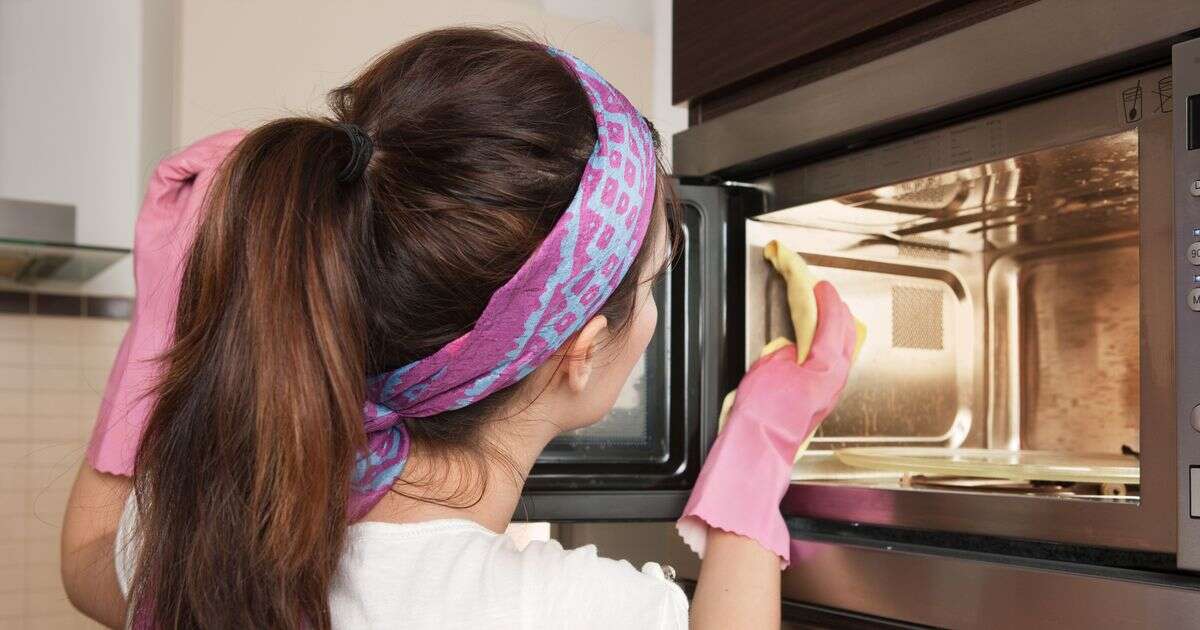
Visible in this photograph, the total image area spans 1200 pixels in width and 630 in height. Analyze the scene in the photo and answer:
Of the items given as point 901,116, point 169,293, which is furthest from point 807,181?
point 169,293

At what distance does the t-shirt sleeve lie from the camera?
591 millimetres

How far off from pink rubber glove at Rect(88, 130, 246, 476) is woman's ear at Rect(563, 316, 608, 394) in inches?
11.2

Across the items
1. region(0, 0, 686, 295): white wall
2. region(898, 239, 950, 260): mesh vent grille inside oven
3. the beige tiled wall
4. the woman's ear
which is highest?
region(0, 0, 686, 295): white wall

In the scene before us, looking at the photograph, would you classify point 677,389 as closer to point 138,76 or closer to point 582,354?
point 582,354

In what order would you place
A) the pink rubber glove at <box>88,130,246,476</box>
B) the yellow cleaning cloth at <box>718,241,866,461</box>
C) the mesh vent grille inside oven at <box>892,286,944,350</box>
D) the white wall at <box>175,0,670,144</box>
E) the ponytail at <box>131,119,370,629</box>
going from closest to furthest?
→ the ponytail at <box>131,119,370,629</box> → the pink rubber glove at <box>88,130,246,476</box> → the yellow cleaning cloth at <box>718,241,866,461</box> → the mesh vent grille inside oven at <box>892,286,944,350</box> → the white wall at <box>175,0,670,144</box>

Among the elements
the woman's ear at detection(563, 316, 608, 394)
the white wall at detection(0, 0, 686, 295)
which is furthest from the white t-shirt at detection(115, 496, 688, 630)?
the white wall at detection(0, 0, 686, 295)

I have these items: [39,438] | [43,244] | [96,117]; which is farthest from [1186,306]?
[39,438]

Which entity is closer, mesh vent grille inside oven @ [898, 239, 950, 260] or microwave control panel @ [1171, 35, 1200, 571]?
microwave control panel @ [1171, 35, 1200, 571]

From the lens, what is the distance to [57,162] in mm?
1598

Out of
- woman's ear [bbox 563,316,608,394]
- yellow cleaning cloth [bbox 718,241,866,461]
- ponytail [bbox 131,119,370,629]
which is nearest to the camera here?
ponytail [bbox 131,119,370,629]

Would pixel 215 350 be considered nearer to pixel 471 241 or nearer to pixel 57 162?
pixel 471 241

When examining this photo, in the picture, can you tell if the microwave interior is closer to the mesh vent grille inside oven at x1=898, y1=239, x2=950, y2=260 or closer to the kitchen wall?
the mesh vent grille inside oven at x1=898, y1=239, x2=950, y2=260

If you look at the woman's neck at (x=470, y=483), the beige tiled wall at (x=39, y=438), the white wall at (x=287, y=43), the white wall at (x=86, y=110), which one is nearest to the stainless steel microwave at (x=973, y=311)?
the woman's neck at (x=470, y=483)

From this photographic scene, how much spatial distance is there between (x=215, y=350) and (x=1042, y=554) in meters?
0.54
